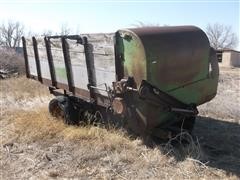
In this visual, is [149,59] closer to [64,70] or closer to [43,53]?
[64,70]

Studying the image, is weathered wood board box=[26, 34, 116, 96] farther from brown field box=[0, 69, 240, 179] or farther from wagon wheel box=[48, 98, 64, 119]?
brown field box=[0, 69, 240, 179]

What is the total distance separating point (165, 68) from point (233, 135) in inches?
89.8

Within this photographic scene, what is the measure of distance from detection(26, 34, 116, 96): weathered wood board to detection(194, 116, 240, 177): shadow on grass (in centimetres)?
195

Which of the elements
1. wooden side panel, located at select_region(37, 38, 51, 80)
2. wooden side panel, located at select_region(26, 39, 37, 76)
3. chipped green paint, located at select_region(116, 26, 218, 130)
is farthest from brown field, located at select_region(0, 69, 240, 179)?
wooden side panel, located at select_region(26, 39, 37, 76)

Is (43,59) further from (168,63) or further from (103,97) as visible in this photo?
(168,63)

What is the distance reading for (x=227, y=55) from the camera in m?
39.4

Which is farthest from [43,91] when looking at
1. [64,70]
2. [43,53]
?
[64,70]

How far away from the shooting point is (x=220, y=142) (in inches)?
254

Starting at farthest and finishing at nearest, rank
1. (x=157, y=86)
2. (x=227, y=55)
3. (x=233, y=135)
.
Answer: (x=227, y=55), (x=233, y=135), (x=157, y=86)

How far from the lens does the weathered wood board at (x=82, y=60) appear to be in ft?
18.8

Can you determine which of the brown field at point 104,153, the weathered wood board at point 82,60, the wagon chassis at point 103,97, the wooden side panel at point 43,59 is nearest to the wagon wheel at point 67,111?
the wagon chassis at point 103,97

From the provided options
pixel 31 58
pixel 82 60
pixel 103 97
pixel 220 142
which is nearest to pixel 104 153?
pixel 103 97

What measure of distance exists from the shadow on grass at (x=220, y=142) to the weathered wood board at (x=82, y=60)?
195 cm

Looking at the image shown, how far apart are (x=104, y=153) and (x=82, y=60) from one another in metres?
1.67
